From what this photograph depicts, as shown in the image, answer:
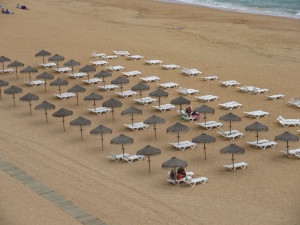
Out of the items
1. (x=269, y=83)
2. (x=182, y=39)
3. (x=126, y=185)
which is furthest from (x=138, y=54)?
(x=126, y=185)

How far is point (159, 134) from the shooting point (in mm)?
26922

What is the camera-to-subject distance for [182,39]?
43594mm

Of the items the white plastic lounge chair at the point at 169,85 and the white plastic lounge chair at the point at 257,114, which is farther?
the white plastic lounge chair at the point at 169,85

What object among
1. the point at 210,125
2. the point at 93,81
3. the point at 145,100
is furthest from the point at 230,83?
the point at 93,81

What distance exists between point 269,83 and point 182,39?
11.2 meters

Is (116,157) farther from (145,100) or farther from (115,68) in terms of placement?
(115,68)

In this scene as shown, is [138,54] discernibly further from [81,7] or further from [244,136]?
[81,7]

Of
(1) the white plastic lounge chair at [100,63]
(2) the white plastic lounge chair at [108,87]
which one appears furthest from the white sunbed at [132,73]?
(1) the white plastic lounge chair at [100,63]

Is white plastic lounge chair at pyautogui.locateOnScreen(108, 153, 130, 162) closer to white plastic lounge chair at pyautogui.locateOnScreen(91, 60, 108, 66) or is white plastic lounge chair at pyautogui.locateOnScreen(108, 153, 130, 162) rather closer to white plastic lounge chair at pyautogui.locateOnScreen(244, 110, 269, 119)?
white plastic lounge chair at pyautogui.locateOnScreen(244, 110, 269, 119)

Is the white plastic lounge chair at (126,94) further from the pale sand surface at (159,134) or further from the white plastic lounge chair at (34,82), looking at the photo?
the white plastic lounge chair at (34,82)

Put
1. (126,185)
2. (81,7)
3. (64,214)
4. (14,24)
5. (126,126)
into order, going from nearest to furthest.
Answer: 1. (64,214)
2. (126,185)
3. (126,126)
4. (14,24)
5. (81,7)

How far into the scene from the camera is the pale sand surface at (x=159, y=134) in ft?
67.1

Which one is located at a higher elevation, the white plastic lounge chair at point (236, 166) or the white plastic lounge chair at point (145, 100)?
the white plastic lounge chair at point (236, 166)

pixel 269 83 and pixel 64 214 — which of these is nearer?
pixel 64 214
